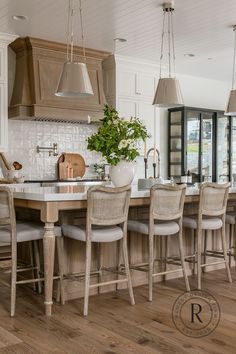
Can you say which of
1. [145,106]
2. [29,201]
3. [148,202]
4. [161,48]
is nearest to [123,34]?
[161,48]

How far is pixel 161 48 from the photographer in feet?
20.9

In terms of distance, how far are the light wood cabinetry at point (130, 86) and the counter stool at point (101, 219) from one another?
3767mm

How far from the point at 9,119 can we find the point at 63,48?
4.03 feet

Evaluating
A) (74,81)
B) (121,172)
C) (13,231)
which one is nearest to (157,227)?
(121,172)

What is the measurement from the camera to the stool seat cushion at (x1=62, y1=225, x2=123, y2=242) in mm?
3264

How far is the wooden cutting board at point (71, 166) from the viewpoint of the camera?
658 centimetres

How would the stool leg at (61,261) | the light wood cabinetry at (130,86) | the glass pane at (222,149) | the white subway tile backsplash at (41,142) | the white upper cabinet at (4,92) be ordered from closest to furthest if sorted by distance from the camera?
the stool leg at (61,261), the white upper cabinet at (4,92), the white subway tile backsplash at (41,142), the light wood cabinetry at (130,86), the glass pane at (222,149)

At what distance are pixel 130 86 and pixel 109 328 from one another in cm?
480

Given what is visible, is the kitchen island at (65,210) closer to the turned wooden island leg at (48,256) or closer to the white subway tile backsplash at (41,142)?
the turned wooden island leg at (48,256)

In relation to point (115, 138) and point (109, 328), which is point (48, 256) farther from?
point (115, 138)

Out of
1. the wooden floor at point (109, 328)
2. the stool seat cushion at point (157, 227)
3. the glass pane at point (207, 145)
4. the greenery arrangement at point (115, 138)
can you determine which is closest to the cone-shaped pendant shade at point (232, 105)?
the greenery arrangement at point (115, 138)

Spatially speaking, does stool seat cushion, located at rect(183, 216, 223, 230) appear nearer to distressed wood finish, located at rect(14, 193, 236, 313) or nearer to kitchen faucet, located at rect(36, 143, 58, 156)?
distressed wood finish, located at rect(14, 193, 236, 313)

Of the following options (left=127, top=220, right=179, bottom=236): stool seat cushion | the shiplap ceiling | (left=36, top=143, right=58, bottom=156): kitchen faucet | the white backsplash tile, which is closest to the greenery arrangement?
(left=127, top=220, right=179, bottom=236): stool seat cushion

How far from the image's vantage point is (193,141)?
769 cm
